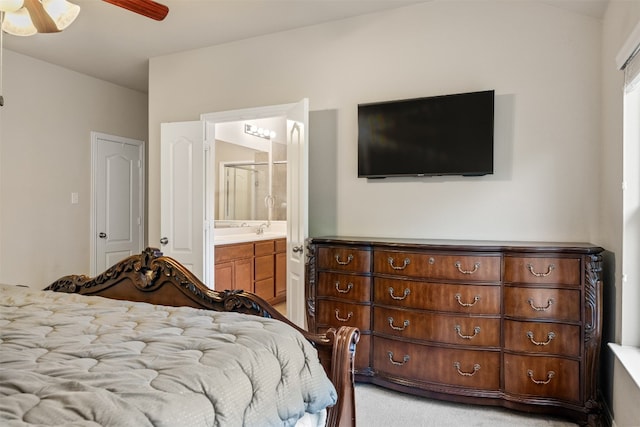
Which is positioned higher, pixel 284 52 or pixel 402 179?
pixel 284 52

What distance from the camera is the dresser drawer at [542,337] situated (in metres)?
2.35

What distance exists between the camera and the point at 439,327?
2584mm

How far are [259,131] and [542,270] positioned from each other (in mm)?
4396

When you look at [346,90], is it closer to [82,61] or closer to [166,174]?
[166,174]

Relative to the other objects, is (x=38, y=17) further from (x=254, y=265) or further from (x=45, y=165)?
(x=254, y=265)

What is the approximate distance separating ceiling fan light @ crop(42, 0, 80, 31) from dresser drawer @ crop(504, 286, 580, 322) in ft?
9.55

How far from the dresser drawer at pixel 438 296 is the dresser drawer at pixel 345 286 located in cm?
8

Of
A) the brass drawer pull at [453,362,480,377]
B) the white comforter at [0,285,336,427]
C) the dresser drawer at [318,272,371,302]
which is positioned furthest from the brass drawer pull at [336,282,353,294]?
the white comforter at [0,285,336,427]

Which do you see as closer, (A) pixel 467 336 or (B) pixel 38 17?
(B) pixel 38 17

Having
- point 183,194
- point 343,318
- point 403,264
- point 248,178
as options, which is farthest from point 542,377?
point 248,178

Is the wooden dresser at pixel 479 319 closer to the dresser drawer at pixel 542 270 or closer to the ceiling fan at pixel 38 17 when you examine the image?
the dresser drawer at pixel 542 270

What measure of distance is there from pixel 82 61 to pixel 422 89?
355 centimetres

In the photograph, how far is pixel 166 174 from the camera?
4.03 metres

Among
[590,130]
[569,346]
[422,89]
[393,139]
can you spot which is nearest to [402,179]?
[393,139]
